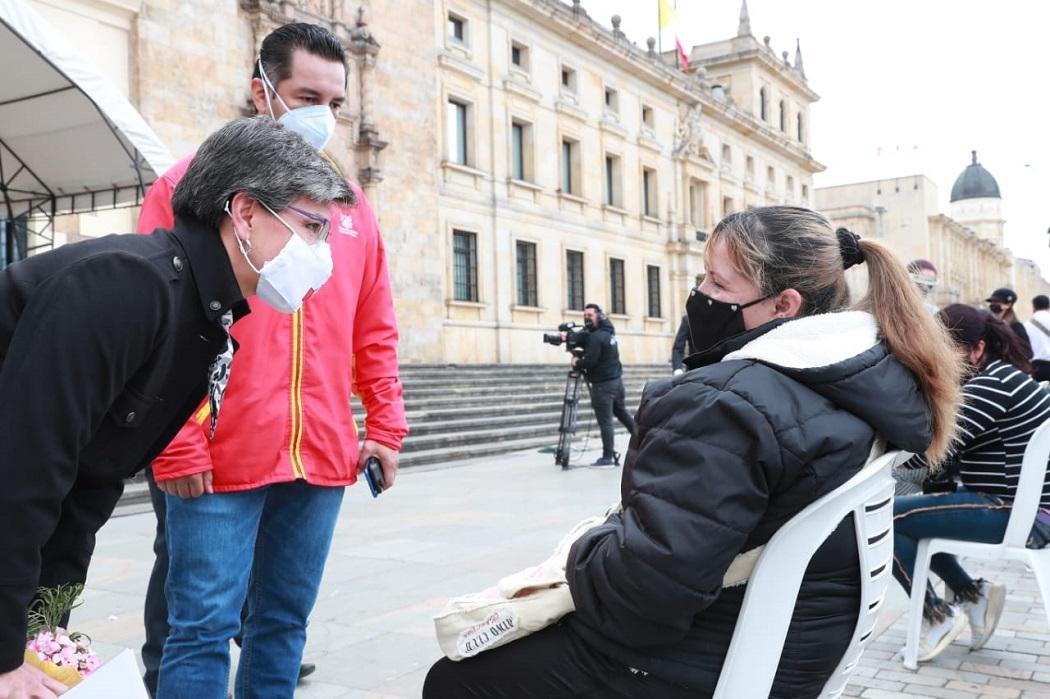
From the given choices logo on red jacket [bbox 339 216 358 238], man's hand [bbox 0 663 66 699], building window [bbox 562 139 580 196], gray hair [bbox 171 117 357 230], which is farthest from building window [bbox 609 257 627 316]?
man's hand [bbox 0 663 66 699]

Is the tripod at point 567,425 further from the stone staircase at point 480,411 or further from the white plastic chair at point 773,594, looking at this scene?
the white plastic chair at point 773,594

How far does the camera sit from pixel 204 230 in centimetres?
196

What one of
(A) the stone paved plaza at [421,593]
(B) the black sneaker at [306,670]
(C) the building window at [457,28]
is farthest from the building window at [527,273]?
(B) the black sneaker at [306,670]

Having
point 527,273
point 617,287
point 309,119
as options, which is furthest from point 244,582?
point 617,287

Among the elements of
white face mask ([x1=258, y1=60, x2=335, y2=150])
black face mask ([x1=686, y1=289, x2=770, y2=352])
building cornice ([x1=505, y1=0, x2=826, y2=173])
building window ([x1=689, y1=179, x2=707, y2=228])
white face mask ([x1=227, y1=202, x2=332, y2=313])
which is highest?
building cornice ([x1=505, y1=0, x2=826, y2=173])

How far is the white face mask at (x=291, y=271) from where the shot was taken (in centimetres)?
208

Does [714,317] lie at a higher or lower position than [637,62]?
lower

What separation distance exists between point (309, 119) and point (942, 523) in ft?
9.69

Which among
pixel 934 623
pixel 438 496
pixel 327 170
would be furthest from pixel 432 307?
pixel 327 170

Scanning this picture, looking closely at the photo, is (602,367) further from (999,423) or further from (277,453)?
(277,453)

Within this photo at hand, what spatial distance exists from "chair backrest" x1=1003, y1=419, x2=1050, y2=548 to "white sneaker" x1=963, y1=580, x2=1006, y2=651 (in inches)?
19.1

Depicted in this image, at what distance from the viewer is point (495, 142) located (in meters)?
26.2

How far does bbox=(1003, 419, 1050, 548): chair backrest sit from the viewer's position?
3.81 m

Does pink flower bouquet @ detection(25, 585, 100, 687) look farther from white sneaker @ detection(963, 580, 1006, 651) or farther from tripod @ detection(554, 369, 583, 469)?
tripod @ detection(554, 369, 583, 469)
